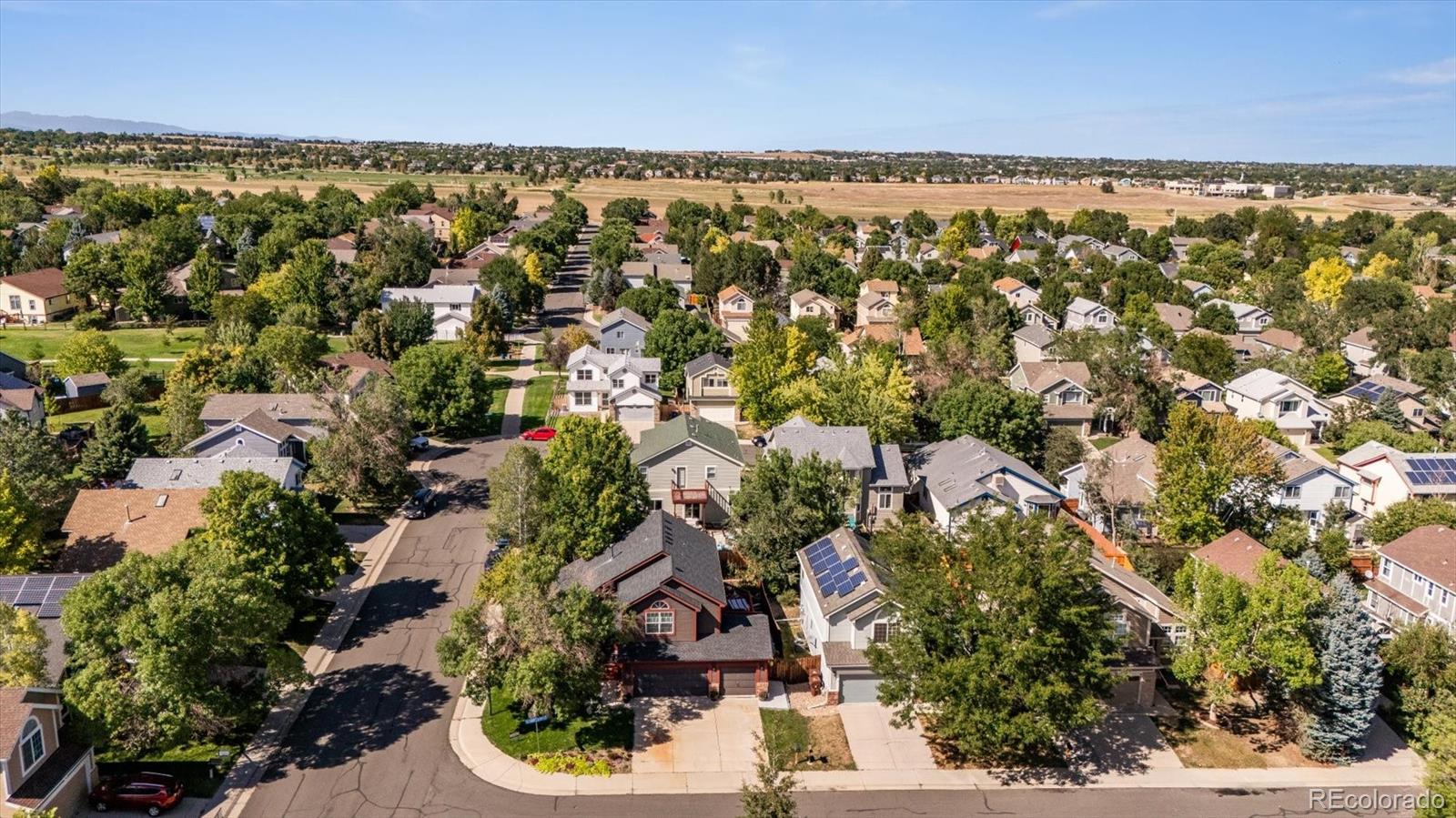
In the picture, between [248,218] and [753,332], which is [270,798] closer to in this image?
[753,332]

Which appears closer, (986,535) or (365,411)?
(986,535)

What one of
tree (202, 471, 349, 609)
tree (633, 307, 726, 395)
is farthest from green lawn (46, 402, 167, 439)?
tree (633, 307, 726, 395)

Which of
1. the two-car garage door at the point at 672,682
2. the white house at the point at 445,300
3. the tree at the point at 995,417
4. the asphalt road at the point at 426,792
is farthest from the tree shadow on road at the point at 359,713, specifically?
the white house at the point at 445,300

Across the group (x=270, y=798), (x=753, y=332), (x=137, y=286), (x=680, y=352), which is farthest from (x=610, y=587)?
(x=137, y=286)

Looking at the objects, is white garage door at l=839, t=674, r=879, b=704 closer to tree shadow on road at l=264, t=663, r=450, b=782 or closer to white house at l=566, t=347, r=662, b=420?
tree shadow on road at l=264, t=663, r=450, b=782

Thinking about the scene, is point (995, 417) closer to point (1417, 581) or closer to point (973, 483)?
point (973, 483)

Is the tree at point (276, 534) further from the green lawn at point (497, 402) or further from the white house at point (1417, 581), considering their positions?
the white house at point (1417, 581)
